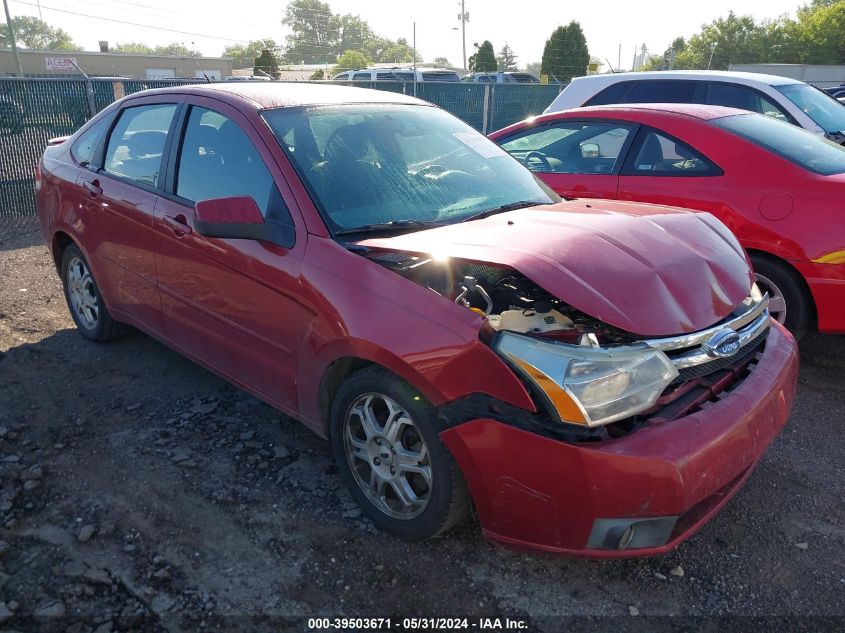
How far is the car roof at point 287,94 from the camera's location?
3.38 meters

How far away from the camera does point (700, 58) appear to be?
2414 inches

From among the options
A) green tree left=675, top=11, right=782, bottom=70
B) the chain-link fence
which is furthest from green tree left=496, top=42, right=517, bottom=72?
the chain-link fence

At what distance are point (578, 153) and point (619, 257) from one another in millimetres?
2988

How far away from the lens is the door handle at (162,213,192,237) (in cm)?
344

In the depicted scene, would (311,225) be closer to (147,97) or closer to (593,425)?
(593,425)

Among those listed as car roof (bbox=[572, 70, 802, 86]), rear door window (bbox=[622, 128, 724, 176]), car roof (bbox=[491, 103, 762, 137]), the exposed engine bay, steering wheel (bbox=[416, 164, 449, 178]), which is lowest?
the exposed engine bay

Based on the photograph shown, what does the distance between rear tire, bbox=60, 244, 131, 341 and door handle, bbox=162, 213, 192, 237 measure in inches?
49.0

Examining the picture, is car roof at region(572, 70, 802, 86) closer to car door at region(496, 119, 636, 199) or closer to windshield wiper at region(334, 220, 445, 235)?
car door at region(496, 119, 636, 199)

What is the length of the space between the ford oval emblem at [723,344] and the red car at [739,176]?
5.97 feet

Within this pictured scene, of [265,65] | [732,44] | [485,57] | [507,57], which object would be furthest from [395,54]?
[265,65]

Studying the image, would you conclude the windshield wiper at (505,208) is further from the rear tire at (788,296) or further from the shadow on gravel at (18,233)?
the shadow on gravel at (18,233)

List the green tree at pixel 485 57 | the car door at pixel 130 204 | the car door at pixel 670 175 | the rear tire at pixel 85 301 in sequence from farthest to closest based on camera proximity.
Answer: the green tree at pixel 485 57 → the rear tire at pixel 85 301 → the car door at pixel 670 175 → the car door at pixel 130 204

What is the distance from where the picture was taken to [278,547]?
2748 mm

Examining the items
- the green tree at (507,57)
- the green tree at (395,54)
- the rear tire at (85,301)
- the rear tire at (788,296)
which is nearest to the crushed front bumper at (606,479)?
the rear tire at (788,296)
